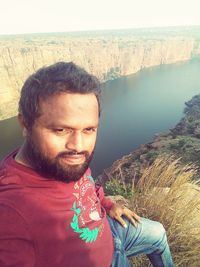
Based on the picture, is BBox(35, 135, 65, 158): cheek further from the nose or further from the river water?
A: the river water

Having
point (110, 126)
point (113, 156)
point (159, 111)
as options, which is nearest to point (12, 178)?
point (113, 156)

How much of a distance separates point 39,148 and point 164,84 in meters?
57.6

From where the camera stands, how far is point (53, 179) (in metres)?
1.38

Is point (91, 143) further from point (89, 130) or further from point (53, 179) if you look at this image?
point (53, 179)

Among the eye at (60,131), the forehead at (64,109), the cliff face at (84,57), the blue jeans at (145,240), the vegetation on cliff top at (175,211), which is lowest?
the cliff face at (84,57)

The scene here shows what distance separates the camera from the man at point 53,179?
1.17 meters

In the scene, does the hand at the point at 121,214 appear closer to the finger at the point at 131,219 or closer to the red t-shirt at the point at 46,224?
the finger at the point at 131,219

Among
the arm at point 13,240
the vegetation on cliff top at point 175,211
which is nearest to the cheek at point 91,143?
the arm at point 13,240

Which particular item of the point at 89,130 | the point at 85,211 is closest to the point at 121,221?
the point at 85,211

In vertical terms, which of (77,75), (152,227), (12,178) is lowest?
(152,227)

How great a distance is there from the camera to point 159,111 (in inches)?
1603

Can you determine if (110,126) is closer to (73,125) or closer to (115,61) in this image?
(73,125)

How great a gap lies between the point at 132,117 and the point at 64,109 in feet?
126

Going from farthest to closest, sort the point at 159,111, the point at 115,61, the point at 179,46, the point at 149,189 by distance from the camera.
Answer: the point at 179,46, the point at 115,61, the point at 159,111, the point at 149,189
